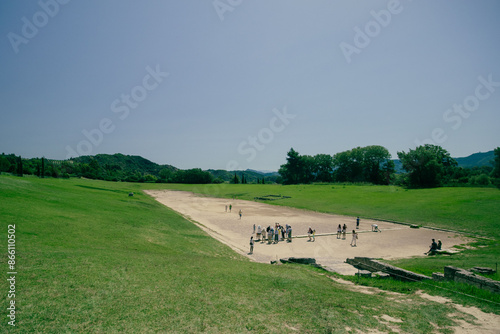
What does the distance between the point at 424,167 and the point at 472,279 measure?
65974 mm

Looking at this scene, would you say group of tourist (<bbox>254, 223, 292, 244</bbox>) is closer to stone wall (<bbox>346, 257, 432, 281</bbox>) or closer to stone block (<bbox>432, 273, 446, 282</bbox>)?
stone wall (<bbox>346, 257, 432, 281</bbox>)

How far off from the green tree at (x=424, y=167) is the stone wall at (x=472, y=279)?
64408 millimetres

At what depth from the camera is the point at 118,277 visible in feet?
32.2

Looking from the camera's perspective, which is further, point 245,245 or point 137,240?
point 245,245

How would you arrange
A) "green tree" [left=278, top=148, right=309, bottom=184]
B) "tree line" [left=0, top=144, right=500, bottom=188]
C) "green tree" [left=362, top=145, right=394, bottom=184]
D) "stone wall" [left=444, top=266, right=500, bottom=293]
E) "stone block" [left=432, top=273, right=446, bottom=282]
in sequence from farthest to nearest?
"green tree" [left=278, top=148, right=309, bottom=184] → "green tree" [left=362, top=145, right=394, bottom=184] → "tree line" [left=0, top=144, right=500, bottom=188] → "stone block" [left=432, top=273, right=446, bottom=282] → "stone wall" [left=444, top=266, right=500, bottom=293]

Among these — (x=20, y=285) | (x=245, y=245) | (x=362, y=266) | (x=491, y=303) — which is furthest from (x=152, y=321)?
(x=245, y=245)

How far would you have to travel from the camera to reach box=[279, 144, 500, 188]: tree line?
66.1 meters

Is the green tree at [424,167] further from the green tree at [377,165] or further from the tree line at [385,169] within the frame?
the green tree at [377,165]

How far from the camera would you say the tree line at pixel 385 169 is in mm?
66062

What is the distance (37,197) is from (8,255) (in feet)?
56.7

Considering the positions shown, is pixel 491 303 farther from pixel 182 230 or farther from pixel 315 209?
pixel 315 209

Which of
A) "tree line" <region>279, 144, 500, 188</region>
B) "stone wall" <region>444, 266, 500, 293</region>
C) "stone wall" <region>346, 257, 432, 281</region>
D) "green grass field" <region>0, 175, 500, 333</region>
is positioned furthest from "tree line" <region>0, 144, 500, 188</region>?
"green grass field" <region>0, 175, 500, 333</region>

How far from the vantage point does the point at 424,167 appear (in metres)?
66.2

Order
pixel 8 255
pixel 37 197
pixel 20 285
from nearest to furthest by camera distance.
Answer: pixel 20 285 < pixel 8 255 < pixel 37 197
